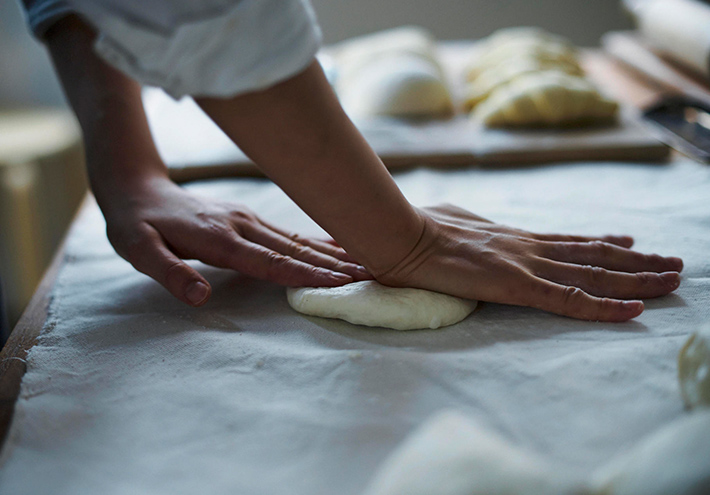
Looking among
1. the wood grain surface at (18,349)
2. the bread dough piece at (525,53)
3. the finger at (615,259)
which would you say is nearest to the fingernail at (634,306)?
the finger at (615,259)

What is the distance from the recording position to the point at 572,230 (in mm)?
981

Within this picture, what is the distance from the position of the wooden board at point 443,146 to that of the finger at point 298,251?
45 centimetres

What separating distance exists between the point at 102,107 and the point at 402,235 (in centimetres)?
54

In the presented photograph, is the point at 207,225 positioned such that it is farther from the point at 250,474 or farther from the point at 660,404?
the point at 660,404

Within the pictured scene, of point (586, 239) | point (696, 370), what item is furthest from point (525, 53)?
point (696, 370)

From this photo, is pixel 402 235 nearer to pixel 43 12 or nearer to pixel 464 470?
pixel 464 470

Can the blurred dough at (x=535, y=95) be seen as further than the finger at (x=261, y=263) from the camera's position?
Yes

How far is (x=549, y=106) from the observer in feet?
4.69

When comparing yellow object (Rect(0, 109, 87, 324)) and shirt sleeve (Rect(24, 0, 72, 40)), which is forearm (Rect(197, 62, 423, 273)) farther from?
yellow object (Rect(0, 109, 87, 324))

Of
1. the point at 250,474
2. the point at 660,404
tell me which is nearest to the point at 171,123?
the point at 250,474

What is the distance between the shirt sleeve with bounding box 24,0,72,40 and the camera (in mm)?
912

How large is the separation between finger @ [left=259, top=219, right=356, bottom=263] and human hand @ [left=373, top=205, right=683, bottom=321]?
0.10 metres

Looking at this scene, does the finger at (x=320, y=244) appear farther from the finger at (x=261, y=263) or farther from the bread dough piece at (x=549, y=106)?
the bread dough piece at (x=549, y=106)

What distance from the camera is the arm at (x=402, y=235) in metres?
0.58
